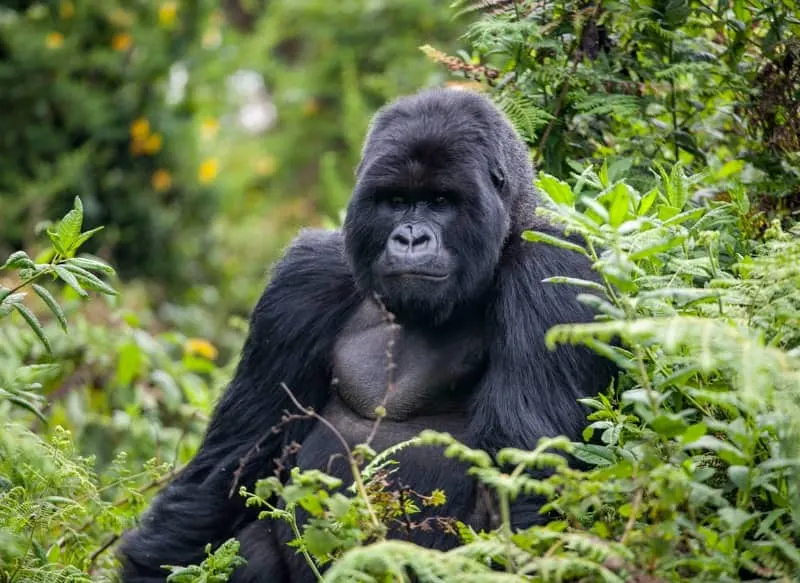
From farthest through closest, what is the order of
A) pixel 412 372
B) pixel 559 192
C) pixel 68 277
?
pixel 412 372
pixel 68 277
pixel 559 192

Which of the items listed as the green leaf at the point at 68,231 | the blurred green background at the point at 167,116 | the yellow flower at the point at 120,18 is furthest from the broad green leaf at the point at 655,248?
the yellow flower at the point at 120,18

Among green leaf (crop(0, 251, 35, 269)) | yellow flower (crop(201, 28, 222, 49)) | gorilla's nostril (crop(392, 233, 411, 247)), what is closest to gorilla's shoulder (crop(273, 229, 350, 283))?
gorilla's nostril (crop(392, 233, 411, 247))

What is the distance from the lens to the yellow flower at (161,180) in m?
8.25

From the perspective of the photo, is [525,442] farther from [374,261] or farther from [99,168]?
[99,168]

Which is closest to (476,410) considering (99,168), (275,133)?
(99,168)

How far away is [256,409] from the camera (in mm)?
4184

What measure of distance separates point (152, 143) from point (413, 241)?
4.90m

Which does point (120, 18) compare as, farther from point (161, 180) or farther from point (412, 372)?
point (412, 372)

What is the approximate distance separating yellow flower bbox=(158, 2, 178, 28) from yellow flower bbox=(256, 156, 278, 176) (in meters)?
2.17

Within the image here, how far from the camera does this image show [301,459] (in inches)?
156

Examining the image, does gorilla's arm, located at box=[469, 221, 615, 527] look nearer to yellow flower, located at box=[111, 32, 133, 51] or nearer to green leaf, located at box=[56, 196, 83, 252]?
green leaf, located at box=[56, 196, 83, 252]

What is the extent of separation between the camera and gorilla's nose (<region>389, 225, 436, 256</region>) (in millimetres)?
3695

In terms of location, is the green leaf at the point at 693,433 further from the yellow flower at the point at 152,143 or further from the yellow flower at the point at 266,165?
the yellow flower at the point at 266,165

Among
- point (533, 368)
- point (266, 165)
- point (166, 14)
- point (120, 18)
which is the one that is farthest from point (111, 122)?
point (533, 368)
